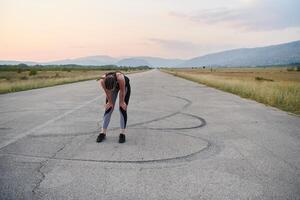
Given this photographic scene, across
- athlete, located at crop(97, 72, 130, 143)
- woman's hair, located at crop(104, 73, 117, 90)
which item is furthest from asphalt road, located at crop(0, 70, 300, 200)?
woman's hair, located at crop(104, 73, 117, 90)

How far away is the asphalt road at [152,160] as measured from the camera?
11.8ft

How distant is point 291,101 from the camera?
1327 centimetres

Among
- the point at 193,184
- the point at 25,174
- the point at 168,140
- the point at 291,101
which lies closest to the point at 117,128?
the point at 168,140

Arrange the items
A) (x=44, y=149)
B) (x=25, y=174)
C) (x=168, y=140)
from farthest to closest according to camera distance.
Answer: (x=168, y=140)
(x=44, y=149)
(x=25, y=174)

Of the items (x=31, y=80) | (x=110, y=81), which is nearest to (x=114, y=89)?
(x=110, y=81)

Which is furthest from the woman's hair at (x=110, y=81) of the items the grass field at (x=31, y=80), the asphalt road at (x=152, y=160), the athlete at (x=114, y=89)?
the grass field at (x=31, y=80)

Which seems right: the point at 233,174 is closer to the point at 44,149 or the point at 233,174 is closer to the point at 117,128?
the point at 44,149

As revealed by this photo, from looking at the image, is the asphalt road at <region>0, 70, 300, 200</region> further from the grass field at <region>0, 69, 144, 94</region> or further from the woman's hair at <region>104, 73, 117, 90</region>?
the grass field at <region>0, 69, 144, 94</region>

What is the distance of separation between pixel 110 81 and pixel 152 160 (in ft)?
6.14

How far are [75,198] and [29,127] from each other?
15.7 ft

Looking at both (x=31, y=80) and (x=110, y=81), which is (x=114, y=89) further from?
(x=31, y=80)

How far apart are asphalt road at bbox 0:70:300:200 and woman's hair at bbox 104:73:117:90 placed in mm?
1102

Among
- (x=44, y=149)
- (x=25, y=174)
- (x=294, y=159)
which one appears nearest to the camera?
(x=25, y=174)

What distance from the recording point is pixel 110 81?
5.89 meters
